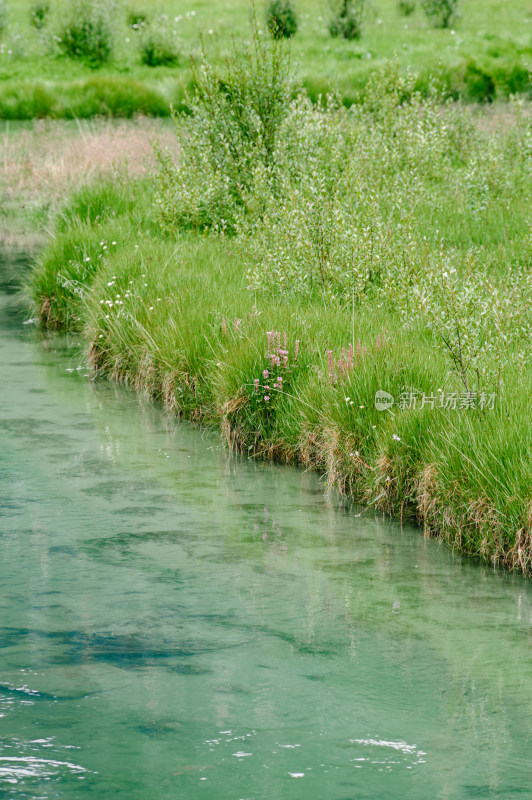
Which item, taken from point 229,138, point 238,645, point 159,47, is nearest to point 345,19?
point 159,47

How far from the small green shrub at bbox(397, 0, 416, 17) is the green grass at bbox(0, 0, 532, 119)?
0.28m

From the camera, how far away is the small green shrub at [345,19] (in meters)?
40.2

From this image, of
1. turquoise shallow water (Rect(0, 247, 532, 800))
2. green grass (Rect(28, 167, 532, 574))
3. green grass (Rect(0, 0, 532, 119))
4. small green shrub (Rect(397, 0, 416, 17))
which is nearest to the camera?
turquoise shallow water (Rect(0, 247, 532, 800))

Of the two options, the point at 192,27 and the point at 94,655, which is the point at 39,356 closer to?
the point at 94,655

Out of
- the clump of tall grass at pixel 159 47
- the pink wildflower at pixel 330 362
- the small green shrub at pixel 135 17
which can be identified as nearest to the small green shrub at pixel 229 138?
the pink wildflower at pixel 330 362

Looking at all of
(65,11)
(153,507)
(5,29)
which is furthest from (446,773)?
(5,29)

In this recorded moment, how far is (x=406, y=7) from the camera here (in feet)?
149

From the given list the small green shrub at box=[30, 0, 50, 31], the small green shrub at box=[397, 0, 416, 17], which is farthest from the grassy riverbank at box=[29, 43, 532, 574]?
the small green shrub at box=[397, 0, 416, 17]

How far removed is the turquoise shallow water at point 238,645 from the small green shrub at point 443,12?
37.5 metres

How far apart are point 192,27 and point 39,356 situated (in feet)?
107

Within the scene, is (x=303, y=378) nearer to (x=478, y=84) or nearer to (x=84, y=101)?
(x=84, y=101)

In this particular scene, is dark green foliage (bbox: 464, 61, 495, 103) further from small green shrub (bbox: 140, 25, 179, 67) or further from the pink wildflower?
the pink wildflower

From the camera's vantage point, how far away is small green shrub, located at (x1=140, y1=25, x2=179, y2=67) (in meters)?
38.0

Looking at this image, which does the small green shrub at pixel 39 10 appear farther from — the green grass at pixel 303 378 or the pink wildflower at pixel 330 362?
the pink wildflower at pixel 330 362
